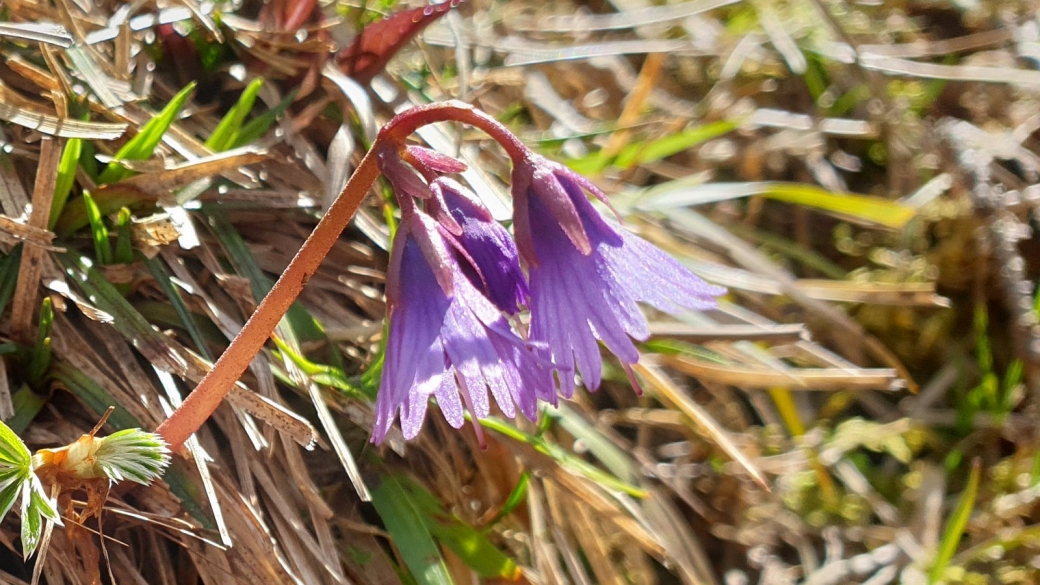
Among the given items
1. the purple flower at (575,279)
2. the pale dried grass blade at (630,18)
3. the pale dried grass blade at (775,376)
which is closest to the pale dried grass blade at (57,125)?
the purple flower at (575,279)

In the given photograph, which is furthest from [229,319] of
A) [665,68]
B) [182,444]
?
[665,68]

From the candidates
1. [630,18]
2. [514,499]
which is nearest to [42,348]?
[514,499]

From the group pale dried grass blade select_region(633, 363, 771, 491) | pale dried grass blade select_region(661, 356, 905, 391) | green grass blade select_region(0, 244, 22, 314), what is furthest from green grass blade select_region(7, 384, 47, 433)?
pale dried grass blade select_region(661, 356, 905, 391)

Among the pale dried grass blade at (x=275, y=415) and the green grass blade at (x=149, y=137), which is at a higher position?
the green grass blade at (x=149, y=137)

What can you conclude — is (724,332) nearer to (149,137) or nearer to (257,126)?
(257,126)

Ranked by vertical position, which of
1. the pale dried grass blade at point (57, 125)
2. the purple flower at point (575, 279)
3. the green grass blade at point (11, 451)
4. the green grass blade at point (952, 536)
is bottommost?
the green grass blade at point (952, 536)

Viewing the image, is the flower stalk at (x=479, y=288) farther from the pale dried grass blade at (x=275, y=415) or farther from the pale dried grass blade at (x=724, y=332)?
the pale dried grass blade at (x=724, y=332)

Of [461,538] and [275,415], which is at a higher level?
[275,415]

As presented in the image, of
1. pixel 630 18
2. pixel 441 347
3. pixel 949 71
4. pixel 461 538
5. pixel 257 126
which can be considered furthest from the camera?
pixel 630 18

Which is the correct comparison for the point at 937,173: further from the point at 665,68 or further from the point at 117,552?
the point at 117,552
